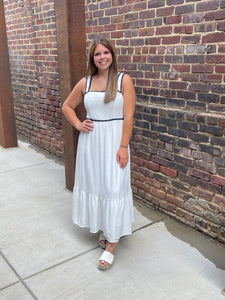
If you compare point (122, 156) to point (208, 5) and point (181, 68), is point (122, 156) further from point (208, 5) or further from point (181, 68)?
point (208, 5)

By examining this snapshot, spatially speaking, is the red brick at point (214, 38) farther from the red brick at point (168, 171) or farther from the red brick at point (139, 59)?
the red brick at point (168, 171)

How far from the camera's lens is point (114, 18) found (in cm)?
345

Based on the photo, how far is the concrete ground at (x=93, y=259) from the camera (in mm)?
2279

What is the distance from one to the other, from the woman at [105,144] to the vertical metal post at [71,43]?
3.04 feet

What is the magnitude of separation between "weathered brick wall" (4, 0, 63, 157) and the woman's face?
2.60 meters

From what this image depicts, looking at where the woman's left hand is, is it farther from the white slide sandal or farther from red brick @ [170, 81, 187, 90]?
red brick @ [170, 81, 187, 90]

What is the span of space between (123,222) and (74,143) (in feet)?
4.57

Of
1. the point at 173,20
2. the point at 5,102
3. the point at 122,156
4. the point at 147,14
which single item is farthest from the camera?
the point at 5,102

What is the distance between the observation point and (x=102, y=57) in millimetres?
2355

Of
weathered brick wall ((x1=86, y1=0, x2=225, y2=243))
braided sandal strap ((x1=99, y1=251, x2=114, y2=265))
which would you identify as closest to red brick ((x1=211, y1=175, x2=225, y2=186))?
weathered brick wall ((x1=86, y1=0, x2=225, y2=243))

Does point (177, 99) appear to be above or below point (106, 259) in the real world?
above

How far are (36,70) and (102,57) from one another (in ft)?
11.1

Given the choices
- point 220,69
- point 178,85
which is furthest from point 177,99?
point 220,69

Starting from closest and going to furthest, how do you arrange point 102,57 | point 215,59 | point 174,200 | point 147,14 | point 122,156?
point 102,57
point 122,156
point 215,59
point 147,14
point 174,200
